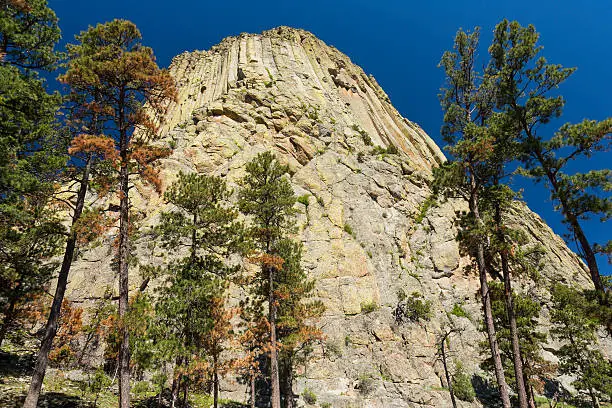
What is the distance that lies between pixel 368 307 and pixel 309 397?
32.0ft

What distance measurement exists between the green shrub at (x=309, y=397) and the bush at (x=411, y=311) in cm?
1085

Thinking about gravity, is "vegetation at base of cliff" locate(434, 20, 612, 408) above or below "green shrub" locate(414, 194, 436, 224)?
below

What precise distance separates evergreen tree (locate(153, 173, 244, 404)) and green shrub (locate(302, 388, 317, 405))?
8991mm

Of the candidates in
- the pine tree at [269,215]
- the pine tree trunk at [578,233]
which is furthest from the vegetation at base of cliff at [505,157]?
the pine tree at [269,215]

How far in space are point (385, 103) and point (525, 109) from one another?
203 ft

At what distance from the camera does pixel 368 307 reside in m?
30.9

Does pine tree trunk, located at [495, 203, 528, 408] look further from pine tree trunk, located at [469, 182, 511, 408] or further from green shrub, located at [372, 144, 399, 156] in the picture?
green shrub, located at [372, 144, 399, 156]

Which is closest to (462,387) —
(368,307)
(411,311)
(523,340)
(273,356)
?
(523,340)

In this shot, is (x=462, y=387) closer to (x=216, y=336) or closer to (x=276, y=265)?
(x=276, y=265)

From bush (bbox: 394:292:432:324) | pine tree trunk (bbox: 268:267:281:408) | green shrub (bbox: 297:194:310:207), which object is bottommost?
pine tree trunk (bbox: 268:267:281:408)

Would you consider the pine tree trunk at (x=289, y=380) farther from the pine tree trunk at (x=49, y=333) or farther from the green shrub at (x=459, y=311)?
the green shrub at (x=459, y=311)

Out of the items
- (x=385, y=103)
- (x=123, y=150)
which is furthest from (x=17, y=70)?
(x=385, y=103)

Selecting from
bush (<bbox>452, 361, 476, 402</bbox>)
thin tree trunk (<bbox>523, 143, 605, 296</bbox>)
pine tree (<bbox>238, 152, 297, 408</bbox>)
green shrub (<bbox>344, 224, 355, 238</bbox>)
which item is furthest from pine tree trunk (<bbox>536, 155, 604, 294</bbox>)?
green shrub (<bbox>344, 224, 355, 238</bbox>)

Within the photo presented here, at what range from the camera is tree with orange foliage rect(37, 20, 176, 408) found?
13734mm
